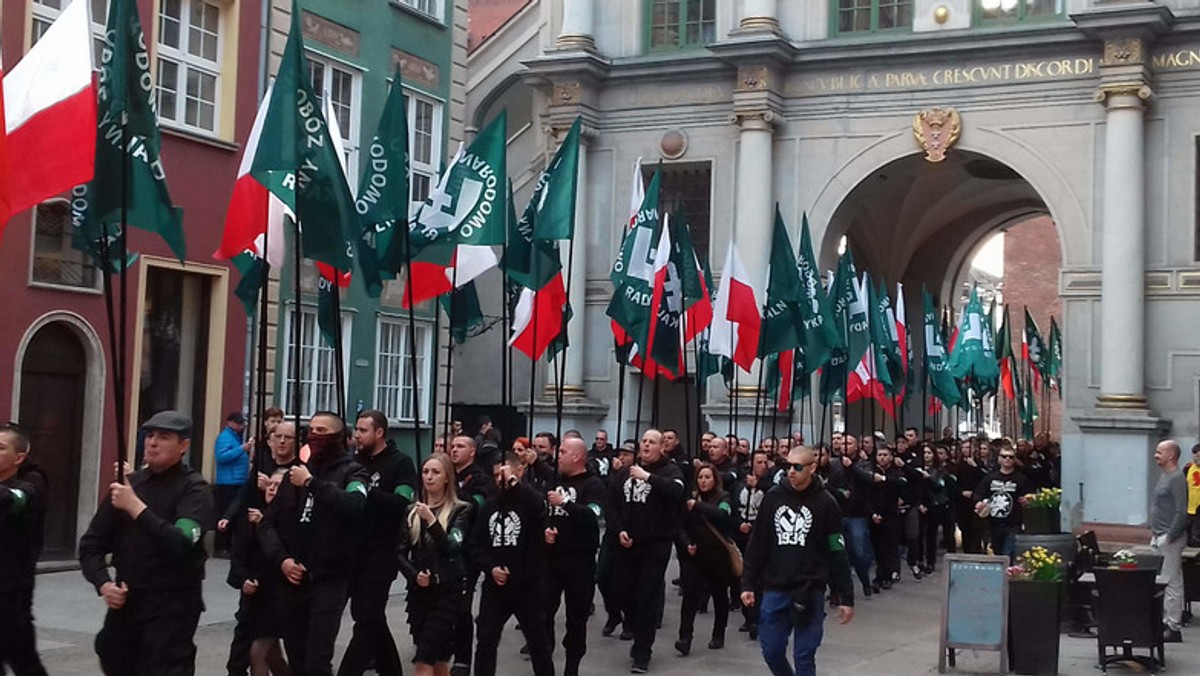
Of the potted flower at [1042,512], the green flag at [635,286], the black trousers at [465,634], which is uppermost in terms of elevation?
the green flag at [635,286]

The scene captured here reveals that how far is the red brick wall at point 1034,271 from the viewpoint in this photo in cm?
5972

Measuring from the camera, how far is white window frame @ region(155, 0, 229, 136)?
61.0 ft

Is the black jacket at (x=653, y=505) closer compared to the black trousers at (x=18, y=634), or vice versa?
the black trousers at (x=18, y=634)

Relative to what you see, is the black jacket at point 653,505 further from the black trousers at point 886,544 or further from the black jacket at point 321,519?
the black trousers at point 886,544

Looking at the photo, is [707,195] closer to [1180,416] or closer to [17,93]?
[1180,416]

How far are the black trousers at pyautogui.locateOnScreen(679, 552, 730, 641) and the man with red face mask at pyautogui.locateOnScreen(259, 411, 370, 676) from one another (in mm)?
4927

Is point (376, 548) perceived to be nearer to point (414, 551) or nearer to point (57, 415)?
point (414, 551)

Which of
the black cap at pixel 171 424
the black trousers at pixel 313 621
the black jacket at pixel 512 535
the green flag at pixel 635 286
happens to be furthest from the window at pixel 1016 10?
the black cap at pixel 171 424

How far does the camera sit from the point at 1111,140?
84.9 feet

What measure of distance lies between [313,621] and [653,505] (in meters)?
4.22

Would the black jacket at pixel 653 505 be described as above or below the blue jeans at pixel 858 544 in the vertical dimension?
above

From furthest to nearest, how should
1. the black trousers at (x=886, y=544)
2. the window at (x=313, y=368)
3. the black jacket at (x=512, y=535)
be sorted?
the window at (x=313, y=368), the black trousers at (x=886, y=544), the black jacket at (x=512, y=535)

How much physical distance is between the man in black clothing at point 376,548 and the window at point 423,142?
1435 centimetres

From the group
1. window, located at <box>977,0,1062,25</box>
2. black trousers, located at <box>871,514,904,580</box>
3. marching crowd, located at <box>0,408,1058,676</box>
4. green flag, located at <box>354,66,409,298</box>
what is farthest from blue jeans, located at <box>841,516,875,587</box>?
window, located at <box>977,0,1062,25</box>
